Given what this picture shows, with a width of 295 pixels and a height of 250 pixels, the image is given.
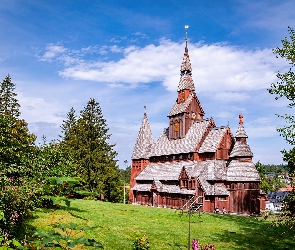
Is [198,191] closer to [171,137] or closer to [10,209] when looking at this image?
[171,137]

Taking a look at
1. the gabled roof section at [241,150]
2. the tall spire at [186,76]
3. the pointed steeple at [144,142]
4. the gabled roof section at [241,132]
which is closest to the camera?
the gabled roof section at [241,150]

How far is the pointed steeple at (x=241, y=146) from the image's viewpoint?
41344 millimetres

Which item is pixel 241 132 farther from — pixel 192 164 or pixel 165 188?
pixel 165 188

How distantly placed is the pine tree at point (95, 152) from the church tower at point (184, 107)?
1153cm

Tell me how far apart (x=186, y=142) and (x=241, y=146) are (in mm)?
9525

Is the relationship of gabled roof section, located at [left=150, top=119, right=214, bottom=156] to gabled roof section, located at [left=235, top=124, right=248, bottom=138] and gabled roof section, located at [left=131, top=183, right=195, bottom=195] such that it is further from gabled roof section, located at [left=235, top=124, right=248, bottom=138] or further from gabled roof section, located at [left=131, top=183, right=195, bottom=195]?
gabled roof section, located at [left=131, top=183, right=195, bottom=195]

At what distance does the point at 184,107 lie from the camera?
1981 inches

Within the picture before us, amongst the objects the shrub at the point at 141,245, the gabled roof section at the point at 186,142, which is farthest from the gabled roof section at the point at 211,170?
the shrub at the point at 141,245

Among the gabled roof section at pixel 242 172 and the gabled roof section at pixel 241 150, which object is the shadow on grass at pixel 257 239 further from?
the gabled roof section at pixel 241 150

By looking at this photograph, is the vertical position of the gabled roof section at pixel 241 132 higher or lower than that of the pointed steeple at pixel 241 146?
higher

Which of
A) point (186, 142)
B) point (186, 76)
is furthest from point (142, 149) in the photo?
point (186, 76)

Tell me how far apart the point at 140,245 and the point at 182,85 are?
40.9m

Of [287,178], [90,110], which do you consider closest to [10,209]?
[287,178]

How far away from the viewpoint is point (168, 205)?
4491 centimetres
